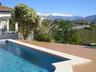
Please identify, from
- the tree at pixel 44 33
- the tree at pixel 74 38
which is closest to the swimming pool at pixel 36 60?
the tree at pixel 44 33

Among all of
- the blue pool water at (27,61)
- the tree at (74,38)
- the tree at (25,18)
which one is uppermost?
the tree at (25,18)

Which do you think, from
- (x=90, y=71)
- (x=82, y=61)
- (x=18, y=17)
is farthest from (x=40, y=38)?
(x=90, y=71)

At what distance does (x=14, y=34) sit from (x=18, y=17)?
2127 mm

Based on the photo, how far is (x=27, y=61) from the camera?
519 inches

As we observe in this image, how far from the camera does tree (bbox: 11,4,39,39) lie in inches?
854

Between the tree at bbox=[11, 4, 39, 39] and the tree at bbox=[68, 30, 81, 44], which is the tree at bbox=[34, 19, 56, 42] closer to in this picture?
the tree at bbox=[11, 4, 39, 39]

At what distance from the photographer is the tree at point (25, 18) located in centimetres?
2169

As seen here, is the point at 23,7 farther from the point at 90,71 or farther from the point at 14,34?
the point at 90,71

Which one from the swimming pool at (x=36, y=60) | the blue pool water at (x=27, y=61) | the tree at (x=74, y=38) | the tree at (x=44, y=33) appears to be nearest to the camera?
the swimming pool at (x=36, y=60)

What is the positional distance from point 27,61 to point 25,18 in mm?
9067

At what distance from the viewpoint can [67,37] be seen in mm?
20469

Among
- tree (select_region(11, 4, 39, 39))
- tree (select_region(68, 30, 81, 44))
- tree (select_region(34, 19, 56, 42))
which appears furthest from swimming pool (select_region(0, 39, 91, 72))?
tree (select_region(11, 4, 39, 39))

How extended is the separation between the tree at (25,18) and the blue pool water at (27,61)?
5594 millimetres

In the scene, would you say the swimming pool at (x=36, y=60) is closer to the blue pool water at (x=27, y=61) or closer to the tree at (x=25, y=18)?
the blue pool water at (x=27, y=61)
